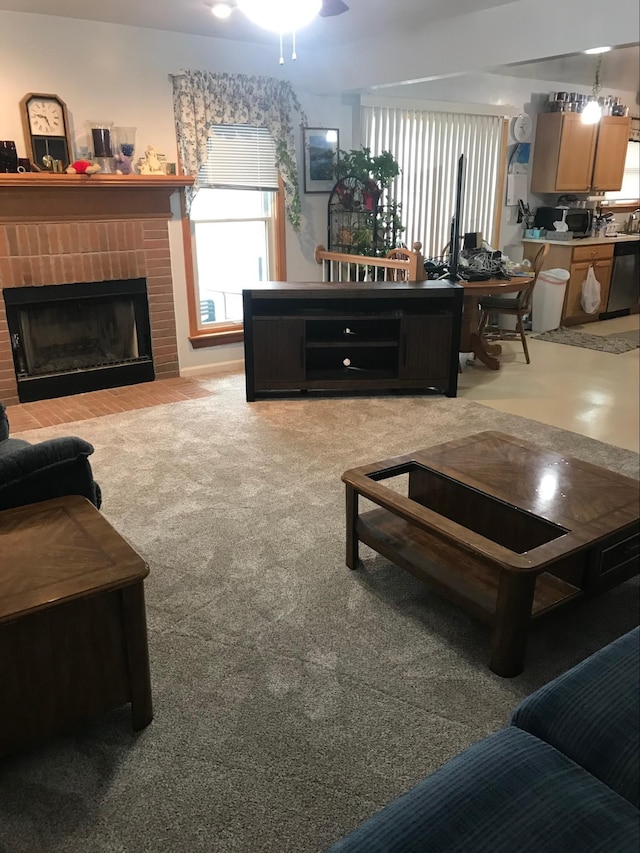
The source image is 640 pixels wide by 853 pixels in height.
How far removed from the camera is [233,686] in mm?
1951

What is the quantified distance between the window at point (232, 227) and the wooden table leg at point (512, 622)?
12.2 feet

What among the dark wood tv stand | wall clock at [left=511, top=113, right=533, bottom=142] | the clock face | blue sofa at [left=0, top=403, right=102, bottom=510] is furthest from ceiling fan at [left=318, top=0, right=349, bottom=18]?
wall clock at [left=511, top=113, right=533, bottom=142]

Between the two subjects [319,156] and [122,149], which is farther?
[319,156]

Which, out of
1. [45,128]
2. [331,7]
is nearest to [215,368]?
[45,128]

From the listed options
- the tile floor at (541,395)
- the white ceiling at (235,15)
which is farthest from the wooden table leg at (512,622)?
the white ceiling at (235,15)

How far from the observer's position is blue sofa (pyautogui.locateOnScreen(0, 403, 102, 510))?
6.39 ft

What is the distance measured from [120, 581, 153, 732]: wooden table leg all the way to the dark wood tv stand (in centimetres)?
292

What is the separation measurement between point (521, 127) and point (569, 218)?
1.04m

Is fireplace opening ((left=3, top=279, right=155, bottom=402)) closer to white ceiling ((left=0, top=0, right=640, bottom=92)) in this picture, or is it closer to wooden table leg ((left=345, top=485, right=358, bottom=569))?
white ceiling ((left=0, top=0, right=640, bottom=92))

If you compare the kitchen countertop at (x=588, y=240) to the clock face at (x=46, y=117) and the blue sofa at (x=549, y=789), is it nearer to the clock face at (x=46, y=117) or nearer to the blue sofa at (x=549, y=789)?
the clock face at (x=46, y=117)

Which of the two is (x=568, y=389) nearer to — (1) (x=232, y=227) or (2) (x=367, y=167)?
(2) (x=367, y=167)

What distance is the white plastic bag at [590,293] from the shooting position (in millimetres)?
6875

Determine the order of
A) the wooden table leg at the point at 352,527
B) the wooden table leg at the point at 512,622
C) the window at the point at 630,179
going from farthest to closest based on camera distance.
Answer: the window at the point at 630,179, the wooden table leg at the point at 352,527, the wooden table leg at the point at 512,622

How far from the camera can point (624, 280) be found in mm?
7348
